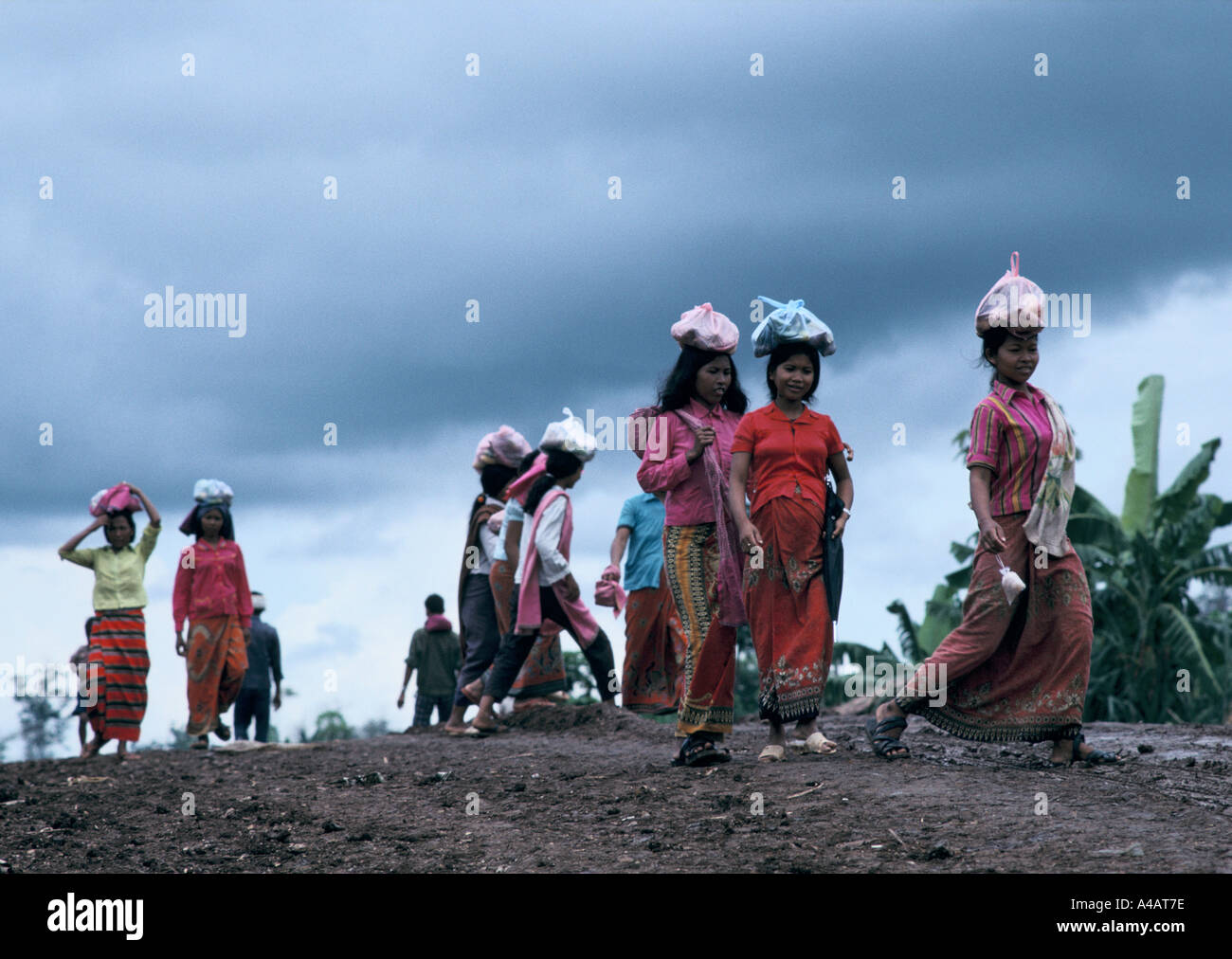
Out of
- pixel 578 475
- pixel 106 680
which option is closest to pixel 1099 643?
pixel 578 475

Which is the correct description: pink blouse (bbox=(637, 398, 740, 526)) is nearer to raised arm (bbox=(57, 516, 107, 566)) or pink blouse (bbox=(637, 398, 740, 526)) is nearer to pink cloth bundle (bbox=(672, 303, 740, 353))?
pink cloth bundle (bbox=(672, 303, 740, 353))

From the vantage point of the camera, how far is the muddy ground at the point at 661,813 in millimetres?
5223

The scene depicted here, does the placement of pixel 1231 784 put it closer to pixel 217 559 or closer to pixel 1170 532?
pixel 217 559

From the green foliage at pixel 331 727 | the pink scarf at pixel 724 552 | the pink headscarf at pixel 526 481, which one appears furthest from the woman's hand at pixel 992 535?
the green foliage at pixel 331 727

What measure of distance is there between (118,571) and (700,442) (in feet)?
21.3

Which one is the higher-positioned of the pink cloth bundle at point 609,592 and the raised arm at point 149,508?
the raised arm at point 149,508

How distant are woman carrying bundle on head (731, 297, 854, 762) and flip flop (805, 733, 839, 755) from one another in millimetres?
285

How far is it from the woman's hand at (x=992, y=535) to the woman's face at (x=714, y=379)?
1.59 meters

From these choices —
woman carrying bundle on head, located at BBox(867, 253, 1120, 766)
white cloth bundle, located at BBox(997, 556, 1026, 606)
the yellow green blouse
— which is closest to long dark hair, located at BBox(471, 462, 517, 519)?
the yellow green blouse

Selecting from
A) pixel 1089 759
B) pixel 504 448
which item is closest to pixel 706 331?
pixel 1089 759

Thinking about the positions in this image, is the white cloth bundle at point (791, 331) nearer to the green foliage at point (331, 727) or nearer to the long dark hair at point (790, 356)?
the long dark hair at point (790, 356)

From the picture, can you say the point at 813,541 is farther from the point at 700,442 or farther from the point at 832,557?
the point at 700,442

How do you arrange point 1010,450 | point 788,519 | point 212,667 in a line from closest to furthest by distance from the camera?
point 1010,450 < point 788,519 < point 212,667

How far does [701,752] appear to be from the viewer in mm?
7355
